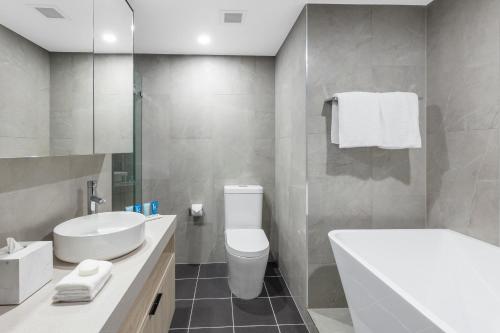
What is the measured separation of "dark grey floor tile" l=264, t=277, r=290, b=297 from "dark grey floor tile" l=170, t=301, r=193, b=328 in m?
0.73

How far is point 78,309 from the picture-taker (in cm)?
94

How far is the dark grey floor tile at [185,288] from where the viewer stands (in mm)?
2518

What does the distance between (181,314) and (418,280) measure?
69.0 inches

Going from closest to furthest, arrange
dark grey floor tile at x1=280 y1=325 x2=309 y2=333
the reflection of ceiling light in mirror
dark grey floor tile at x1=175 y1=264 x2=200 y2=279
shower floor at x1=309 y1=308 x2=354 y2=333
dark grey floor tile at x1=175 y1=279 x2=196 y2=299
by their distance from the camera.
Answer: the reflection of ceiling light in mirror
shower floor at x1=309 y1=308 x2=354 y2=333
dark grey floor tile at x1=280 y1=325 x2=309 y2=333
dark grey floor tile at x1=175 y1=279 x2=196 y2=299
dark grey floor tile at x1=175 y1=264 x2=200 y2=279

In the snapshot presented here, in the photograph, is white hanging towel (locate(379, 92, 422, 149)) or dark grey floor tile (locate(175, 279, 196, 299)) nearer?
white hanging towel (locate(379, 92, 422, 149))

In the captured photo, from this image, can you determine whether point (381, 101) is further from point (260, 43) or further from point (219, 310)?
point (219, 310)

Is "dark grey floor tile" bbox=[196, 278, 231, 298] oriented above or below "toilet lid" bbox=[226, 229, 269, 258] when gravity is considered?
below

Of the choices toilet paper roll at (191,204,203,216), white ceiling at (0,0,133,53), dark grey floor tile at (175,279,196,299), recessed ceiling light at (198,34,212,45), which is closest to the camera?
white ceiling at (0,0,133,53)

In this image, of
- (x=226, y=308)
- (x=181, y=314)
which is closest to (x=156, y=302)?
(x=181, y=314)

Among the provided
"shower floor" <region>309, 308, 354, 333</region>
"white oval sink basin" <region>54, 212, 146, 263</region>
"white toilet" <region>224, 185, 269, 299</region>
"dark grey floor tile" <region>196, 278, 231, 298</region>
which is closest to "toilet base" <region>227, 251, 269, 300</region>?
"white toilet" <region>224, 185, 269, 299</region>

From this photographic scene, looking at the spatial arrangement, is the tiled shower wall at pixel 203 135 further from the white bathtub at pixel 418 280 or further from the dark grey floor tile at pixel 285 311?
the white bathtub at pixel 418 280

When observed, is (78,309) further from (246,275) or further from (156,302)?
(246,275)

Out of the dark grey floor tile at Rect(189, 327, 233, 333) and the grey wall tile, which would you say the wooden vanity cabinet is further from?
the grey wall tile

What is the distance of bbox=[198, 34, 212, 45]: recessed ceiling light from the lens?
8.63 feet
